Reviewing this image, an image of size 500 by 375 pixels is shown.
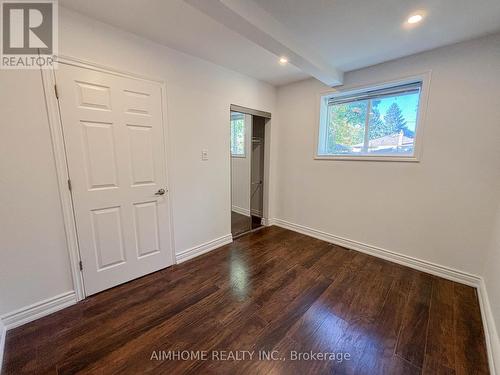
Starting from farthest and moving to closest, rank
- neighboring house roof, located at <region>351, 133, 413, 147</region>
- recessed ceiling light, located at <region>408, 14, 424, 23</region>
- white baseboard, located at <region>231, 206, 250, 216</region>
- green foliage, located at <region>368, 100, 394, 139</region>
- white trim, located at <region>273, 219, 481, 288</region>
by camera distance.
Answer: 1. white baseboard, located at <region>231, 206, 250, 216</region>
2. green foliage, located at <region>368, 100, 394, 139</region>
3. neighboring house roof, located at <region>351, 133, 413, 147</region>
4. white trim, located at <region>273, 219, 481, 288</region>
5. recessed ceiling light, located at <region>408, 14, 424, 23</region>

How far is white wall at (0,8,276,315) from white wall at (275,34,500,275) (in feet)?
5.95

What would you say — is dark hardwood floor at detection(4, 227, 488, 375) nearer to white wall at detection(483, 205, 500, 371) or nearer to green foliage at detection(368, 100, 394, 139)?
Answer: white wall at detection(483, 205, 500, 371)

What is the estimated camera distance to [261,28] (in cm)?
162

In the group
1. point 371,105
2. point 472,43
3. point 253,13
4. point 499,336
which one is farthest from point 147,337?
point 472,43

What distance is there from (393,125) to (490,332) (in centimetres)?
214

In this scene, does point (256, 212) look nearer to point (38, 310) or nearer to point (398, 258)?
point (398, 258)

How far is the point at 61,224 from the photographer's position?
175cm

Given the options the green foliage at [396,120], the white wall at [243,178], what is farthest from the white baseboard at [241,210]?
the green foliage at [396,120]

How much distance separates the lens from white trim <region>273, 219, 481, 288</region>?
221 cm

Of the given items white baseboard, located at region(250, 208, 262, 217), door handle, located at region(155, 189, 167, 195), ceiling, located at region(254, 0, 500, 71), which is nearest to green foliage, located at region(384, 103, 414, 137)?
ceiling, located at region(254, 0, 500, 71)

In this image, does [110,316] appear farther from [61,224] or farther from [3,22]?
[3,22]

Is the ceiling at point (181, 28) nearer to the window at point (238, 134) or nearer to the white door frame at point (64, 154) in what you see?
the white door frame at point (64, 154)

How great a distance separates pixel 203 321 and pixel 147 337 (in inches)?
16.2

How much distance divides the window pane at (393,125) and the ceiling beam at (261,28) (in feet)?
3.14
